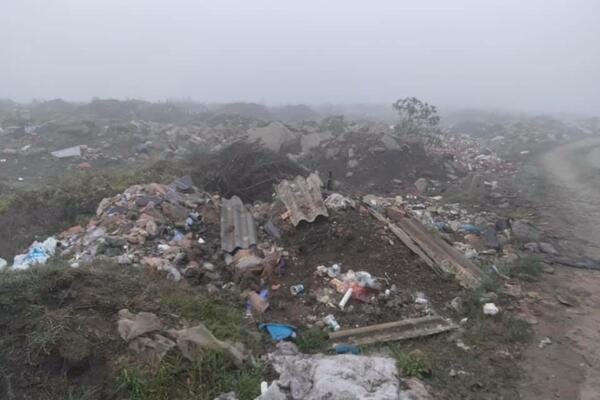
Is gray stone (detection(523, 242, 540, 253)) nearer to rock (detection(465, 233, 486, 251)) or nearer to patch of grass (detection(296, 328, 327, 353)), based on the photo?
rock (detection(465, 233, 486, 251))

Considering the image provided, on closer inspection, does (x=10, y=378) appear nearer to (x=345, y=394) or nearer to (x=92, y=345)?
(x=92, y=345)

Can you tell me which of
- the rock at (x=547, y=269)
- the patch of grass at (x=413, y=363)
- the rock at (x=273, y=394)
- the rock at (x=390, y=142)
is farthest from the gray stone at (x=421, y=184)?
the rock at (x=273, y=394)

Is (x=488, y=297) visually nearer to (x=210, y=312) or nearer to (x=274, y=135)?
(x=210, y=312)

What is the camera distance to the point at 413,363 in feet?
11.4

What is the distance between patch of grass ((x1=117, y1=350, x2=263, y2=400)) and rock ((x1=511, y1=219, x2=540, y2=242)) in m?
5.12

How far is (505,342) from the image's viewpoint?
13.0 ft

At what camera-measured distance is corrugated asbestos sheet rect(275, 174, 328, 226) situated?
18.9 ft

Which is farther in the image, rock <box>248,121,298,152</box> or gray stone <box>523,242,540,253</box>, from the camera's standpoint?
rock <box>248,121,298,152</box>

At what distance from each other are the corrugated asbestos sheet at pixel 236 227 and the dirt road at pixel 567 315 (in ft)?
11.3

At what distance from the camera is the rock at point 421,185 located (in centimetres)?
991

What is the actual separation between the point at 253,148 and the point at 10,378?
7.21 meters

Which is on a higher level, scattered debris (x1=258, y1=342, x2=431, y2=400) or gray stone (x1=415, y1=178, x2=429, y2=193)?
scattered debris (x1=258, y1=342, x2=431, y2=400)

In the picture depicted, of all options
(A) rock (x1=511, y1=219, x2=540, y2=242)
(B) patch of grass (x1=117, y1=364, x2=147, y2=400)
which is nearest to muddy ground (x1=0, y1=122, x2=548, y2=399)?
(B) patch of grass (x1=117, y1=364, x2=147, y2=400)

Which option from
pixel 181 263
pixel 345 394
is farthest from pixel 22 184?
pixel 345 394
